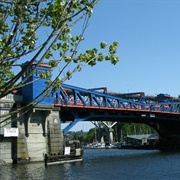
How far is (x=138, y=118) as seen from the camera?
333 ft

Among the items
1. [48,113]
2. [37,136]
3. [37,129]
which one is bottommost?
[37,136]

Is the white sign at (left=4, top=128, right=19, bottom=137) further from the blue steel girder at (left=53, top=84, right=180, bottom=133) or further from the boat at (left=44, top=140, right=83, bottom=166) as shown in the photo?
the blue steel girder at (left=53, top=84, right=180, bottom=133)

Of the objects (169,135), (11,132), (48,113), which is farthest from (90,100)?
(169,135)

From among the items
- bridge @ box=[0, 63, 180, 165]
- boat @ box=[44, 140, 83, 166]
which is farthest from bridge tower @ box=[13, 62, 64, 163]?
boat @ box=[44, 140, 83, 166]

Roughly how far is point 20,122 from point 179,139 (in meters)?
79.1

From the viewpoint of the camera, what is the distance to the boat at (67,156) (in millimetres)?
56122

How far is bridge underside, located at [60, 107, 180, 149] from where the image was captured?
Answer: 80113 millimetres

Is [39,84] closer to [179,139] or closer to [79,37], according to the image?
[79,37]

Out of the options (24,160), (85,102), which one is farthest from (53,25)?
(85,102)

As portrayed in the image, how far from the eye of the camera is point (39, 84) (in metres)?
61.2

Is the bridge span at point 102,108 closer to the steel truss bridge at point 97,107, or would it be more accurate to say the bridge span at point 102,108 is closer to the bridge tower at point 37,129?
the steel truss bridge at point 97,107

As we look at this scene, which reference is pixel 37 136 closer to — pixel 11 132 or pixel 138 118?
Answer: pixel 11 132

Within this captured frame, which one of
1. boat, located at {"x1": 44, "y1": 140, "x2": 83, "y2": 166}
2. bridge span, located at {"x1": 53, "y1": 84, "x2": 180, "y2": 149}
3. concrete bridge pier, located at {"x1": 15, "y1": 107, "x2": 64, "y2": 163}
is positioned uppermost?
bridge span, located at {"x1": 53, "y1": 84, "x2": 180, "y2": 149}

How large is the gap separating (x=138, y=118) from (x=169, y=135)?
31917 millimetres
